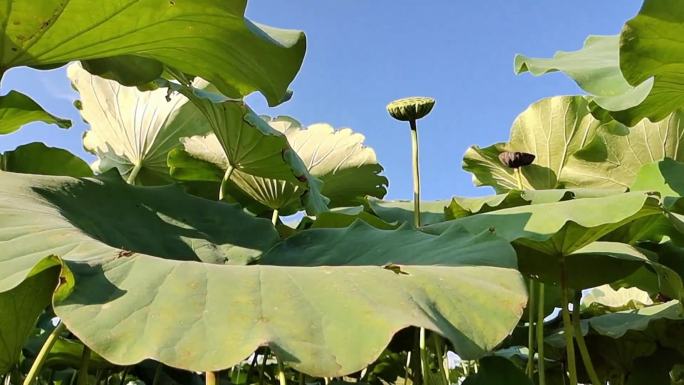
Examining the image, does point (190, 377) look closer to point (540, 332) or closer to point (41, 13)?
point (540, 332)

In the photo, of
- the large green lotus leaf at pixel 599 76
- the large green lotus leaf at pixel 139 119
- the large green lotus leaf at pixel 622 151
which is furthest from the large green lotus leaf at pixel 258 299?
the large green lotus leaf at pixel 622 151

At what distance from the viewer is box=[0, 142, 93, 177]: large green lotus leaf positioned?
156 centimetres

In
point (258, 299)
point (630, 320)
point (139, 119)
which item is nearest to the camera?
point (258, 299)

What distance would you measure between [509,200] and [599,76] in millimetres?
307

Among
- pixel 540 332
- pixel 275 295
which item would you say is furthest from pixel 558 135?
pixel 275 295

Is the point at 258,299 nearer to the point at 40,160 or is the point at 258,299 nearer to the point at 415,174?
the point at 415,174

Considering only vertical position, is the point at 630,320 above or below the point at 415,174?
below

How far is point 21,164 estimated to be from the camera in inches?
62.5

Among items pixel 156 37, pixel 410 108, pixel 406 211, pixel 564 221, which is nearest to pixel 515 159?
pixel 406 211

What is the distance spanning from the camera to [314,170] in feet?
7.52

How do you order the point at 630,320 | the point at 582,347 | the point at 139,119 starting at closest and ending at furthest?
the point at 582,347 → the point at 630,320 → the point at 139,119

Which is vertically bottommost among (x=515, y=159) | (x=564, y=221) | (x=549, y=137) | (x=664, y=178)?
(x=564, y=221)

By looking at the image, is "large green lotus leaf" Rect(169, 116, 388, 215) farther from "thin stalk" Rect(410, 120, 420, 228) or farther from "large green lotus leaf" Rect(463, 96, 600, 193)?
"thin stalk" Rect(410, 120, 420, 228)

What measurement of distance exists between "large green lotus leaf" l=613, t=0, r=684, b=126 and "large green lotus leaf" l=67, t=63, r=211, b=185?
1.14 meters
